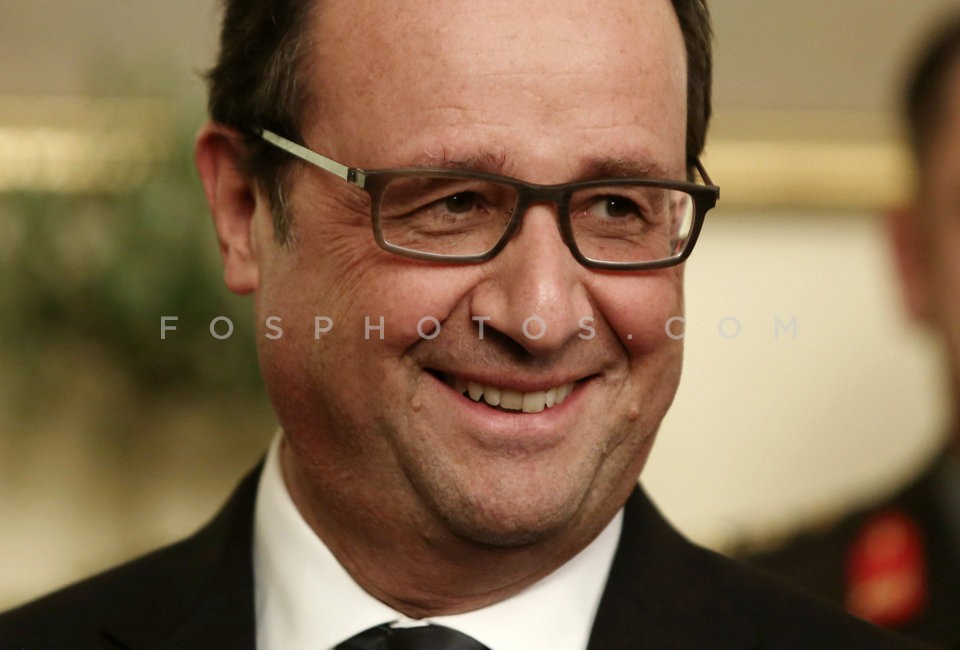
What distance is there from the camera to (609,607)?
137 centimetres

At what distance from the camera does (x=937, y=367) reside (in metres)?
2.62

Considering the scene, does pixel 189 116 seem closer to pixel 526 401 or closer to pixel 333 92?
pixel 333 92

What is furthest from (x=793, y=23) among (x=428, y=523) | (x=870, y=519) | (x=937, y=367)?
(x=428, y=523)

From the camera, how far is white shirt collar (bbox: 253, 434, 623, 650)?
4.42 feet

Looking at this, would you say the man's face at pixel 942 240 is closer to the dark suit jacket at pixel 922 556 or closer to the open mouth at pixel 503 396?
the dark suit jacket at pixel 922 556

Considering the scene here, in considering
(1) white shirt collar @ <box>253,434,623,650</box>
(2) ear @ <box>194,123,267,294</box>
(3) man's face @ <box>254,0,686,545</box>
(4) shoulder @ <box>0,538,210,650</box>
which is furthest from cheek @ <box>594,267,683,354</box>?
(4) shoulder @ <box>0,538,210,650</box>

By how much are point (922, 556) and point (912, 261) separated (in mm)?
566

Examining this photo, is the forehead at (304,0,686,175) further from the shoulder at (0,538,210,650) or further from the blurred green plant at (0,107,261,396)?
the blurred green plant at (0,107,261,396)

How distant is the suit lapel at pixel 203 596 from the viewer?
55.6 inches

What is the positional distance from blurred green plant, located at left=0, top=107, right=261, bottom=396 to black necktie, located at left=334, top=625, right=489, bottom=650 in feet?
3.82

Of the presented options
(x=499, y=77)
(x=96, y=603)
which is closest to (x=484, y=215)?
(x=499, y=77)

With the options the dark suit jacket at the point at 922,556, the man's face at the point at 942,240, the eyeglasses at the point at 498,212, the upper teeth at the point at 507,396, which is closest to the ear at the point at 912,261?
the man's face at the point at 942,240

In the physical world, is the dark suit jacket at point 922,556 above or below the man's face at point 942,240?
below

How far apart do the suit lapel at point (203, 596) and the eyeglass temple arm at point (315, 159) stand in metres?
0.43
